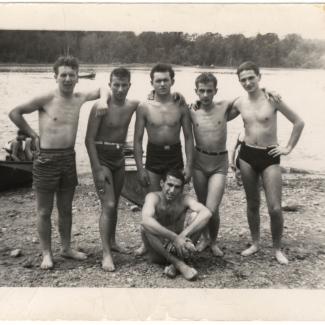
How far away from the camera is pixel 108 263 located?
347 centimetres

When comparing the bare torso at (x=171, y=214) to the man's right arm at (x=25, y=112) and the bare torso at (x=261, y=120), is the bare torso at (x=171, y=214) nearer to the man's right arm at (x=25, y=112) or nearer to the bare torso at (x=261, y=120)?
the bare torso at (x=261, y=120)

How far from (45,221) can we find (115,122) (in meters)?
1.09

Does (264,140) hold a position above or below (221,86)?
below

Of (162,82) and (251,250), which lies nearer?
(162,82)

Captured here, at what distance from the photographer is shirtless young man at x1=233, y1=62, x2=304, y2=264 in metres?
3.50

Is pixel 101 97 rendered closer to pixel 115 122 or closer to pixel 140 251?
pixel 115 122

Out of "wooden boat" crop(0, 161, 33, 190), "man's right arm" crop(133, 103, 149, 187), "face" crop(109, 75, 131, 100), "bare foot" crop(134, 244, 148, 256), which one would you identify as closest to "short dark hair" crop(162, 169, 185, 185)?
"man's right arm" crop(133, 103, 149, 187)

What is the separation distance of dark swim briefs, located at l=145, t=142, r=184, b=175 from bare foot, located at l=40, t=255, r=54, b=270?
122cm

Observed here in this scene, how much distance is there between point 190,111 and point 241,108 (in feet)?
1.57

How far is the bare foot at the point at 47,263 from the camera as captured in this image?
3451mm

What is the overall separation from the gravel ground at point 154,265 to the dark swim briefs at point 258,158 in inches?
34.9

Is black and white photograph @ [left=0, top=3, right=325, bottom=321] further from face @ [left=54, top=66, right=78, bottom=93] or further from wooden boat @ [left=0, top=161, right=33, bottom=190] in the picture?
wooden boat @ [left=0, top=161, right=33, bottom=190]

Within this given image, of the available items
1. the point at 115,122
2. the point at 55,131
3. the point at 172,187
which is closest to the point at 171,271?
the point at 172,187

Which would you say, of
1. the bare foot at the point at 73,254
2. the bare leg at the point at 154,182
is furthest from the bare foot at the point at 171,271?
the bare foot at the point at 73,254
